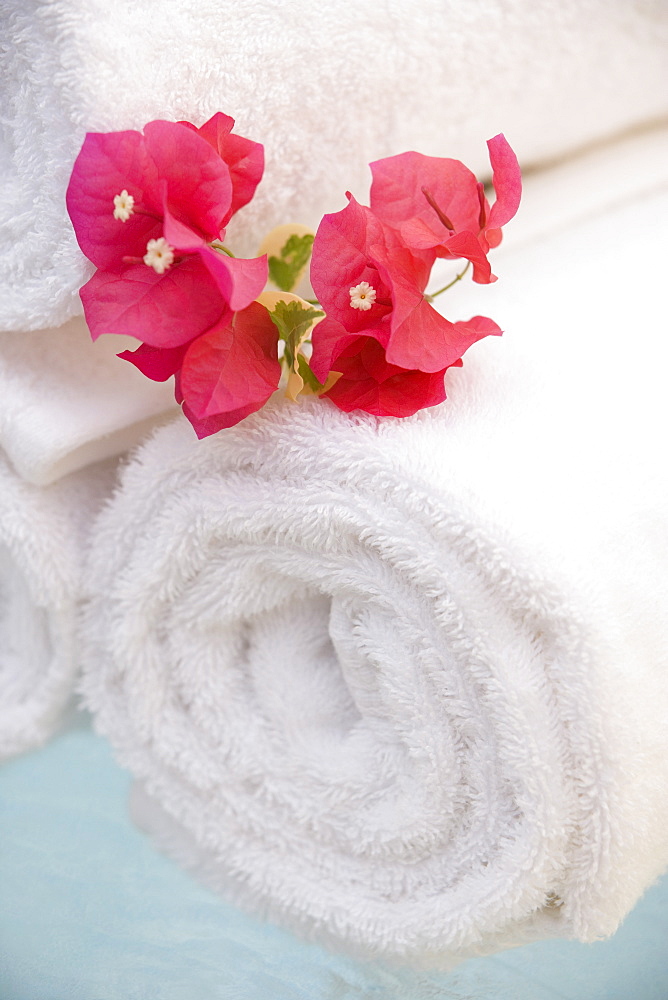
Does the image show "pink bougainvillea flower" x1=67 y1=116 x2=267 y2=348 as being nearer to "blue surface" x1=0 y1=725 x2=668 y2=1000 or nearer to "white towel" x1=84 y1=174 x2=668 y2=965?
"white towel" x1=84 y1=174 x2=668 y2=965

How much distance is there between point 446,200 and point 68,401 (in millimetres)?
178

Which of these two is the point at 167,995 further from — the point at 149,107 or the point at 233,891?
the point at 149,107

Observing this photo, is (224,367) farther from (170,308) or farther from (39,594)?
(39,594)

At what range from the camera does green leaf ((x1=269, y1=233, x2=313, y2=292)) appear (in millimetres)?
381

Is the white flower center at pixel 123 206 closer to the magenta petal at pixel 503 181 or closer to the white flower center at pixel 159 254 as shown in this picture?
the white flower center at pixel 159 254

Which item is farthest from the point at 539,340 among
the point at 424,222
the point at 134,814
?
the point at 134,814

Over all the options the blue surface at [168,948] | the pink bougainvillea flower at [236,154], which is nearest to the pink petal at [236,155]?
the pink bougainvillea flower at [236,154]

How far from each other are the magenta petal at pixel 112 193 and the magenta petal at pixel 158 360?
34mm

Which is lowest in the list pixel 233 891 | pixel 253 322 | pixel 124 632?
pixel 233 891

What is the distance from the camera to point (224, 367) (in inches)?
12.3

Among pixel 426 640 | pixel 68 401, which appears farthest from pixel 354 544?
pixel 68 401

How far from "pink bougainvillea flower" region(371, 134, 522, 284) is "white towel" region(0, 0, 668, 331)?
7cm

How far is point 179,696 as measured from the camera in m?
0.40

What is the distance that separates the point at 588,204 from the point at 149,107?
0.26 m
